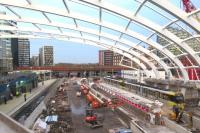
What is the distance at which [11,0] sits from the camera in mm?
27750

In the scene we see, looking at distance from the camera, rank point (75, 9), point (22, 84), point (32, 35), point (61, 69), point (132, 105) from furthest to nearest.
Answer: point (61, 69) → point (22, 84) → point (32, 35) → point (132, 105) → point (75, 9)

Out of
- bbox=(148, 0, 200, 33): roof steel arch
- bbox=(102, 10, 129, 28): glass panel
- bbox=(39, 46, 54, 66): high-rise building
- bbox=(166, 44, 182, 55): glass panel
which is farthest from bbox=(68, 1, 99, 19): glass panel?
bbox=(39, 46, 54, 66): high-rise building

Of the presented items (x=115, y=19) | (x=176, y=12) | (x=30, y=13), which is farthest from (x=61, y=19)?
(x=176, y=12)

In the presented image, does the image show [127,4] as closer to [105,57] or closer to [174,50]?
[174,50]

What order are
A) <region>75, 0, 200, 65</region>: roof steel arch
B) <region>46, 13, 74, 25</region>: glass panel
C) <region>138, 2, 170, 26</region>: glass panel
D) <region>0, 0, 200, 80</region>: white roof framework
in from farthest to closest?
<region>46, 13, 74, 25</region>: glass panel < <region>138, 2, 170, 26</region>: glass panel < <region>0, 0, 200, 80</region>: white roof framework < <region>75, 0, 200, 65</region>: roof steel arch

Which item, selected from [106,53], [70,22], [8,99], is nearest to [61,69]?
[106,53]

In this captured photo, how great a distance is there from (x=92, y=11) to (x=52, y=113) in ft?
41.6

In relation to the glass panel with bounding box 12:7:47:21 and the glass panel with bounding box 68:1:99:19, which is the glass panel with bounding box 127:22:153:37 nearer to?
the glass panel with bounding box 68:1:99:19

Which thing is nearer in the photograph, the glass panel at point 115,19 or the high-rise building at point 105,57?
the glass panel at point 115,19

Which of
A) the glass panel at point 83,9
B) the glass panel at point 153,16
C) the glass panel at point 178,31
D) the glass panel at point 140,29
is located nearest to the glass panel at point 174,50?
the glass panel at point 140,29

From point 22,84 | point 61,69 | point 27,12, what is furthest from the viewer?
point 61,69

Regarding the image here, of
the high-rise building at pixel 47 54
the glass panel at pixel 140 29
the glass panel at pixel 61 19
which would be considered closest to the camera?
the glass panel at pixel 61 19

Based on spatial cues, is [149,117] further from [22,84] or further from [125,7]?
[22,84]

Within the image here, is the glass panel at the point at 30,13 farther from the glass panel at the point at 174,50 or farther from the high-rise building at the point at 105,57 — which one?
the high-rise building at the point at 105,57
